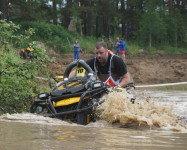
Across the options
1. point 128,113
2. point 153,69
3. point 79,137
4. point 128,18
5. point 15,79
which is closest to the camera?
point 79,137

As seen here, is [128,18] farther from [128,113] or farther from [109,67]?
[128,113]

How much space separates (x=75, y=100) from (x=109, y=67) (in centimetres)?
155

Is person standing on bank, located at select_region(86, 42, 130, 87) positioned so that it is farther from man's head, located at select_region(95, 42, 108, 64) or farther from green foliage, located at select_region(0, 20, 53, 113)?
green foliage, located at select_region(0, 20, 53, 113)

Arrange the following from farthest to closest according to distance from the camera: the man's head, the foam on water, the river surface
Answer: the man's head → the foam on water → the river surface

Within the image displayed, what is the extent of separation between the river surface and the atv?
22 centimetres

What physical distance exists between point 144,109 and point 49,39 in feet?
84.5

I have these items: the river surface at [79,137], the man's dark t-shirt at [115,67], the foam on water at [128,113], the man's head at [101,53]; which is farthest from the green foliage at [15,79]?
the foam on water at [128,113]

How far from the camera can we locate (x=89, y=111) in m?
6.53

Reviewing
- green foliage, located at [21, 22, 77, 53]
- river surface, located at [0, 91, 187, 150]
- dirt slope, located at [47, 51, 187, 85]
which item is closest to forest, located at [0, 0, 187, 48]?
green foliage, located at [21, 22, 77, 53]

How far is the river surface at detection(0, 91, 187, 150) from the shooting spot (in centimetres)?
410

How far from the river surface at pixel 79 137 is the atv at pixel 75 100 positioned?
0.22m

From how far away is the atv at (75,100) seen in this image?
21.3 feet

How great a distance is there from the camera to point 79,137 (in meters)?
4.75

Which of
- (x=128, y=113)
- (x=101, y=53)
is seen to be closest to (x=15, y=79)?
(x=101, y=53)
